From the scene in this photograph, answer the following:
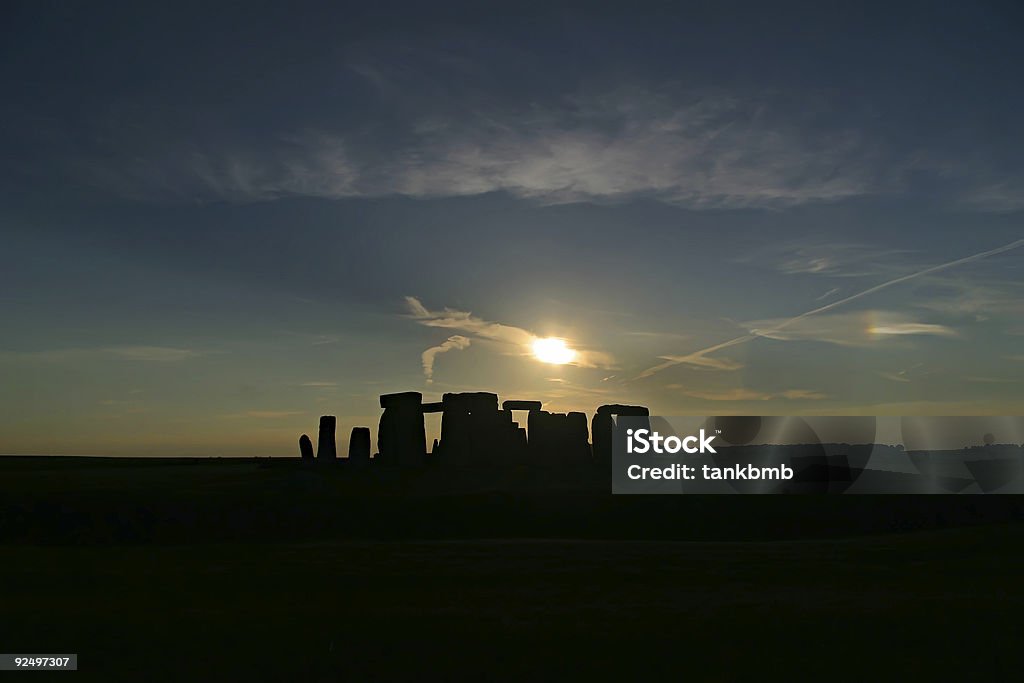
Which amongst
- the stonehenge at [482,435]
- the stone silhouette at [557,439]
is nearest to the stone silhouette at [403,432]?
the stonehenge at [482,435]

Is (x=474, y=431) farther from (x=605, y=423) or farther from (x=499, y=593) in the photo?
(x=499, y=593)

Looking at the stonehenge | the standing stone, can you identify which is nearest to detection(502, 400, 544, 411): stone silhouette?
the stonehenge

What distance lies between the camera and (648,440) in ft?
122

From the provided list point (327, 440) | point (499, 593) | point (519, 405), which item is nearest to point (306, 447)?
point (327, 440)

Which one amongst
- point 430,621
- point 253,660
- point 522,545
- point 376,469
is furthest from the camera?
point 376,469

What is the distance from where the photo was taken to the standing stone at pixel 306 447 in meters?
41.7

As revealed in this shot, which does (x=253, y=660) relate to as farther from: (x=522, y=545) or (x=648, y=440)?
(x=648, y=440)

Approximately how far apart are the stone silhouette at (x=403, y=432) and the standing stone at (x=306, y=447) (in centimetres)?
480

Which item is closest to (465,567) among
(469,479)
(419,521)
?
(419,521)

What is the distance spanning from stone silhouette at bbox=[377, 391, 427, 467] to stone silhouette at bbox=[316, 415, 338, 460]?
284 centimetres

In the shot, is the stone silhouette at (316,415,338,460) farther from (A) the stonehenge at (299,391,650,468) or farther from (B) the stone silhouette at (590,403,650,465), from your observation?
(B) the stone silhouette at (590,403,650,465)

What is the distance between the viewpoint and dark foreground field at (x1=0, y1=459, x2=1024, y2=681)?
30.1 ft

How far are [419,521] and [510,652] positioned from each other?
15926 mm

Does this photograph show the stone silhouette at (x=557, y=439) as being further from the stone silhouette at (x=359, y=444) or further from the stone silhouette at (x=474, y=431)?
the stone silhouette at (x=359, y=444)
